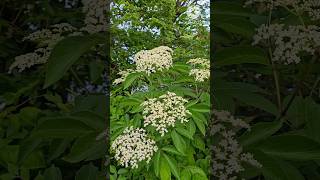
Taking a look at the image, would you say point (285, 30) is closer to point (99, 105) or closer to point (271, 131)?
point (271, 131)

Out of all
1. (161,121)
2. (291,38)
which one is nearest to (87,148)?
(161,121)

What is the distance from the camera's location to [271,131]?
0.55 meters

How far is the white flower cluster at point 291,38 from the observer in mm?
575

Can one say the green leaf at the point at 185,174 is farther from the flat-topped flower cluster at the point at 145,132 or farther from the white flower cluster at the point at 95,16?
the white flower cluster at the point at 95,16

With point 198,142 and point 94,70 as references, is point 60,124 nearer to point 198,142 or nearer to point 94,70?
point 94,70

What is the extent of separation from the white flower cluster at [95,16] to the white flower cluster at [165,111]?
0.51ft

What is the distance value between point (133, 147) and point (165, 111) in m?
0.08

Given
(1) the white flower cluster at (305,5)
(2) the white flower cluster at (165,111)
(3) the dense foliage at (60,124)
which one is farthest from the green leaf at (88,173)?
(1) the white flower cluster at (305,5)

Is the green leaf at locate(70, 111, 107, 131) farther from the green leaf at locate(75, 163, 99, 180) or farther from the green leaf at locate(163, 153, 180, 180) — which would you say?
the green leaf at locate(163, 153, 180, 180)

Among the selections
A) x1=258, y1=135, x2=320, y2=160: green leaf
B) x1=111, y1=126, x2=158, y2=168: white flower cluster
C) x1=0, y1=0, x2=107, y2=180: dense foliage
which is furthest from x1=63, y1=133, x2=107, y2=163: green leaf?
x1=258, y1=135, x2=320, y2=160: green leaf

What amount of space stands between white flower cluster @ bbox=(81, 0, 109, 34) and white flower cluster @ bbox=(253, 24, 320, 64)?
0.64 feet

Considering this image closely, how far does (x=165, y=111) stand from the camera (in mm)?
744

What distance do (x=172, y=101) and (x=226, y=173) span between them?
19 centimetres

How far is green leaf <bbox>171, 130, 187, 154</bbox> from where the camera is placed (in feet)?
2.45
